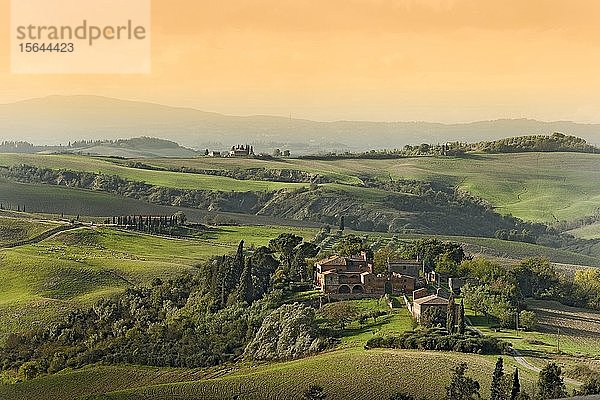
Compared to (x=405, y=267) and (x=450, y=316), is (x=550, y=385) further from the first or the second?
(x=405, y=267)

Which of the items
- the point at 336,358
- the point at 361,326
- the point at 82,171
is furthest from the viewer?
the point at 82,171

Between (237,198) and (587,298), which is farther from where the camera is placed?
(237,198)

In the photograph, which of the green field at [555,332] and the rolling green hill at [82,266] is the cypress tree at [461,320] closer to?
the green field at [555,332]

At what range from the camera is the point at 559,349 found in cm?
1092

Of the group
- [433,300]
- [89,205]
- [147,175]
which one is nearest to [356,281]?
[433,300]

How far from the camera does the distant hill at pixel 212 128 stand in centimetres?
2048

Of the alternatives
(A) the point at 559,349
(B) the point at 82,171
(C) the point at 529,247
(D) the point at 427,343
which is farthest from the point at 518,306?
(B) the point at 82,171

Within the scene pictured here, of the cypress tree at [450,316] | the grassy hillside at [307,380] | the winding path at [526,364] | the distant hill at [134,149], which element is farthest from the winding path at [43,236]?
the distant hill at [134,149]

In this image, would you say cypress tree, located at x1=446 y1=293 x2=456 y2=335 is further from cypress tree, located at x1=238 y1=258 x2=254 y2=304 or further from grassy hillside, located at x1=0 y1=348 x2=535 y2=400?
cypress tree, located at x1=238 y1=258 x2=254 y2=304

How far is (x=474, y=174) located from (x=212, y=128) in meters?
7.73

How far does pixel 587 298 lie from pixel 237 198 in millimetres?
9318

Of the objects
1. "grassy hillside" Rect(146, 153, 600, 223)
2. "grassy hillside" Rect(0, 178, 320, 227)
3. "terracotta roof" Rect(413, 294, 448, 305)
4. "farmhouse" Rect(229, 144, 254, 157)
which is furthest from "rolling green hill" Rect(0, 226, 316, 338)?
"farmhouse" Rect(229, 144, 254, 157)

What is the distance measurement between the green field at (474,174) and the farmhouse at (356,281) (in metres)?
9.09

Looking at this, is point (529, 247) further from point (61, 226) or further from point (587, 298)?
point (61, 226)
